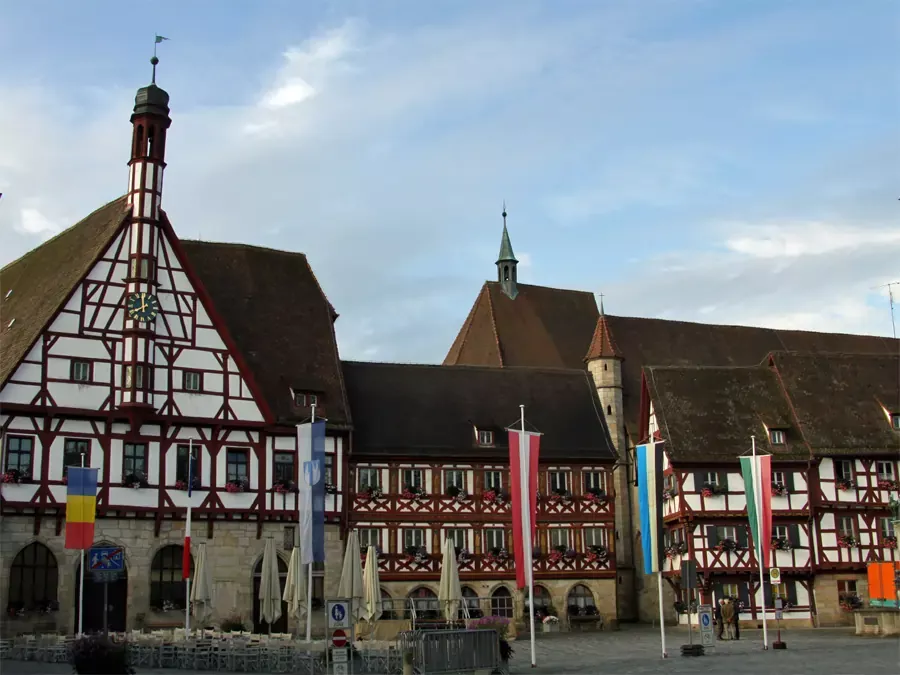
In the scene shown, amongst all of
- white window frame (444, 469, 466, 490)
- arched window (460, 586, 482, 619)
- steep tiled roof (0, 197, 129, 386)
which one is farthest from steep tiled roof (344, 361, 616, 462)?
steep tiled roof (0, 197, 129, 386)

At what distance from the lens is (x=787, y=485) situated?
1858 inches

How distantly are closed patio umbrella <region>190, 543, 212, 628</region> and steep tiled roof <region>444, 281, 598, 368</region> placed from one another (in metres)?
25.9

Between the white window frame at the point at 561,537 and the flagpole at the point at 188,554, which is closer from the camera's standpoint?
the flagpole at the point at 188,554

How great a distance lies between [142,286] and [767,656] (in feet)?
78.6

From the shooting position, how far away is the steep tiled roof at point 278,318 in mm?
45062

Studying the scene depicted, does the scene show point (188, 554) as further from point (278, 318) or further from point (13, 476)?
point (278, 318)

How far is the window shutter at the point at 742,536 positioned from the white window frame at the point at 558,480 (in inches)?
270

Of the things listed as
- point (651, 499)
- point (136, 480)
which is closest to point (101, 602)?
point (136, 480)

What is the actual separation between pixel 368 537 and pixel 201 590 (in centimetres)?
1013

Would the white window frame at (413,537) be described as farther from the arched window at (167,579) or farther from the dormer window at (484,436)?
the arched window at (167,579)

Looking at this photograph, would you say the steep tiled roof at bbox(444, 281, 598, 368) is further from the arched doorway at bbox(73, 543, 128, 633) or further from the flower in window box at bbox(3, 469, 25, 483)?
the flower in window box at bbox(3, 469, 25, 483)

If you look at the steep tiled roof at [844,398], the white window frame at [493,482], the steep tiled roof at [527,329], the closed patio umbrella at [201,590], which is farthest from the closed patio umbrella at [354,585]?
the steep tiled roof at [527,329]

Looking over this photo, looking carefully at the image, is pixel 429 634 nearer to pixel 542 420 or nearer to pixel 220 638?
pixel 220 638

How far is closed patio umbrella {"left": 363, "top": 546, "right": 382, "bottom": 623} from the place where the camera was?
35.2 m
